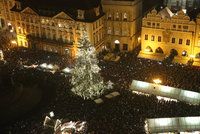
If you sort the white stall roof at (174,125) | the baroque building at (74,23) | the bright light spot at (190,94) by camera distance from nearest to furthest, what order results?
the white stall roof at (174,125)
the bright light spot at (190,94)
the baroque building at (74,23)

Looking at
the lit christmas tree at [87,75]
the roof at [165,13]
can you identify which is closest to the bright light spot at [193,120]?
the lit christmas tree at [87,75]

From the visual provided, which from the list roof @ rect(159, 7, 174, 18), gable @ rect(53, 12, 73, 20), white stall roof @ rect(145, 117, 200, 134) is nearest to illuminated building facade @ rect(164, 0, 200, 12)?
roof @ rect(159, 7, 174, 18)

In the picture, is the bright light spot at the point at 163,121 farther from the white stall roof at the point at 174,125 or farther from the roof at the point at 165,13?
the roof at the point at 165,13

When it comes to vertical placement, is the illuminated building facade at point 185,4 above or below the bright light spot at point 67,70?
above

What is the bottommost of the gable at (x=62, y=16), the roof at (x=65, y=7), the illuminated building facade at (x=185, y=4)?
the illuminated building facade at (x=185, y=4)

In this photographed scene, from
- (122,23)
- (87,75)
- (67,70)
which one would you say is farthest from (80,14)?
(87,75)

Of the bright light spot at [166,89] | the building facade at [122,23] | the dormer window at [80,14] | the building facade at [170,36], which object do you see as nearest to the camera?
the bright light spot at [166,89]
